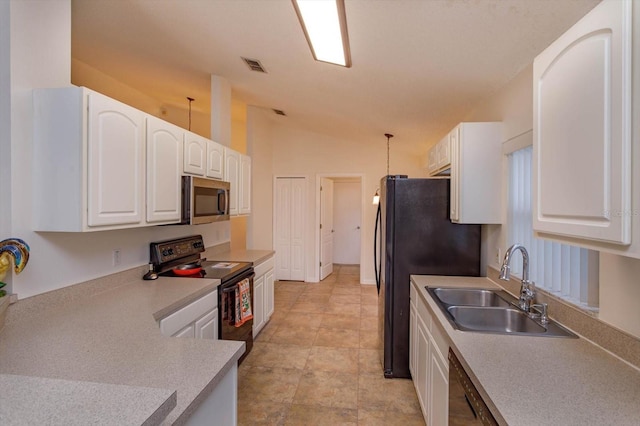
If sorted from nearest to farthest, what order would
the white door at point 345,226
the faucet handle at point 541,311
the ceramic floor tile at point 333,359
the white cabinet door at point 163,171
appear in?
the faucet handle at point 541,311, the white cabinet door at point 163,171, the ceramic floor tile at point 333,359, the white door at point 345,226

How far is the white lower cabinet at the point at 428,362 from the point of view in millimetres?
1576

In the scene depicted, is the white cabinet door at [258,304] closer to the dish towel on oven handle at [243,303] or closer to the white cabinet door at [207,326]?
the dish towel on oven handle at [243,303]

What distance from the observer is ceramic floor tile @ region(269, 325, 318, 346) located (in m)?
3.38

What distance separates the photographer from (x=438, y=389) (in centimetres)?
168

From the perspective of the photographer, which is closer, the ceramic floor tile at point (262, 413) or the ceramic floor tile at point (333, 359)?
the ceramic floor tile at point (262, 413)

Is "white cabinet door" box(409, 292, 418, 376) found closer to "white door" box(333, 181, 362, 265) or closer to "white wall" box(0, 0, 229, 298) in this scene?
"white wall" box(0, 0, 229, 298)

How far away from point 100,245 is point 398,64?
7.86 feet

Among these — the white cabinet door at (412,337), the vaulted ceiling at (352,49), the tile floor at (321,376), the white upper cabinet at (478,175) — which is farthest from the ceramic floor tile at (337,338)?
the vaulted ceiling at (352,49)

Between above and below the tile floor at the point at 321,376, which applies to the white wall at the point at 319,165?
above

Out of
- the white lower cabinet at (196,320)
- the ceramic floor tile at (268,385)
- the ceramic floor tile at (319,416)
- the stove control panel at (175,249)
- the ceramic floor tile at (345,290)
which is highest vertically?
the stove control panel at (175,249)

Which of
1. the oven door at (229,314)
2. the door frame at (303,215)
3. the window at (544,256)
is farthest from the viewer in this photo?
the door frame at (303,215)

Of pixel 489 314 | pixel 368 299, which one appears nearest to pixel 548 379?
pixel 489 314

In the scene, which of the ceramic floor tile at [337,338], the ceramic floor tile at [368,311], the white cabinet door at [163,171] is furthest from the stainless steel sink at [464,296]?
the ceramic floor tile at [368,311]

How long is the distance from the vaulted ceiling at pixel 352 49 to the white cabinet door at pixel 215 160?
0.78 metres
